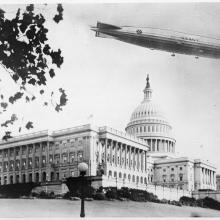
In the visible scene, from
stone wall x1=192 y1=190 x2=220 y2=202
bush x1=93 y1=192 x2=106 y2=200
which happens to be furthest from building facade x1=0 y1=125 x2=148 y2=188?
bush x1=93 y1=192 x2=106 y2=200

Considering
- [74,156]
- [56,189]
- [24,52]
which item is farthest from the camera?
[74,156]

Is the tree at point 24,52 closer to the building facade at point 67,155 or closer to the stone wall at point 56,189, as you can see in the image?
the stone wall at point 56,189

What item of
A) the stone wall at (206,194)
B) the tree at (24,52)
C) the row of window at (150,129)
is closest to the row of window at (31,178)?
the stone wall at (206,194)

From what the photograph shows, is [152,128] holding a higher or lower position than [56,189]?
higher

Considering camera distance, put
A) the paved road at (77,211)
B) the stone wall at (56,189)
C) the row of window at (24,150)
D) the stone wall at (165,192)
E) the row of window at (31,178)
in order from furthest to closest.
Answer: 1. the row of window at (24,150)
2. the row of window at (31,178)
3. the stone wall at (165,192)
4. the stone wall at (56,189)
5. the paved road at (77,211)

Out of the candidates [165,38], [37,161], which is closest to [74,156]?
[37,161]

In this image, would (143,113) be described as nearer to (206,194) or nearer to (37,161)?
(206,194)

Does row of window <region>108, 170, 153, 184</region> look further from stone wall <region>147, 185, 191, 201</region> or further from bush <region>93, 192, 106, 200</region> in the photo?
bush <region>93, 192, 106, 200</region>

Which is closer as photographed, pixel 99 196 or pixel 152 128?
pixel 99 196
